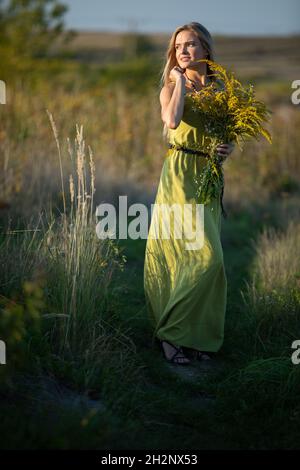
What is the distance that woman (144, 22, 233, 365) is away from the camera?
3.88 metres

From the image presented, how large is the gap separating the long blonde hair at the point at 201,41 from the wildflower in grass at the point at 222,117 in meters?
0.23

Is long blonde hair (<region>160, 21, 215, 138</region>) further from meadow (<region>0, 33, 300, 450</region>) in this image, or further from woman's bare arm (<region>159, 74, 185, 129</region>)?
meadow (<region>0, 33, 300, 450</region>)

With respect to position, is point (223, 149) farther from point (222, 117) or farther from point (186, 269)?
point (186, 269)

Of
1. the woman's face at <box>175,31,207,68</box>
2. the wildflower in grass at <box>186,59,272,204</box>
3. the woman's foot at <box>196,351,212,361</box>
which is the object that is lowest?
the woman's foot at <box>196,351,212,361</box>

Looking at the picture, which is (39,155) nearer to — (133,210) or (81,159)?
(133,210)

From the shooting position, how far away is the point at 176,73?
394cm

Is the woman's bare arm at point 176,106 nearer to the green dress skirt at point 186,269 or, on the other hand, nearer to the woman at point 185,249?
the woman at point 185,249

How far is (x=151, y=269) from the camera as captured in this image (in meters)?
4.17

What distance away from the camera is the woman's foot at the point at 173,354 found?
12.8 feet

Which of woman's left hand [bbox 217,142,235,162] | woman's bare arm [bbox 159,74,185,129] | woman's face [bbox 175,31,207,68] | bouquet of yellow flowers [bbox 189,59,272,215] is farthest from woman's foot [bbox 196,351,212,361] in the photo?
woman's face [bbox 175,31,207,68]

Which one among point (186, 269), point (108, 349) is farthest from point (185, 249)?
point (108, 349)

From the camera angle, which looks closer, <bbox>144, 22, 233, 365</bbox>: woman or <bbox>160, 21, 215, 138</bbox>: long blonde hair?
<bbox>144, 22, 233, 365</bbox>: woman

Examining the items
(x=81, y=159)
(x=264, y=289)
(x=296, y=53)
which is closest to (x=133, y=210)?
(x=264, y=289)

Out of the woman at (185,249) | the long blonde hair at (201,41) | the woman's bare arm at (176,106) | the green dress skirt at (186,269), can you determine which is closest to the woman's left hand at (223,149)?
the woman at (185,249)
